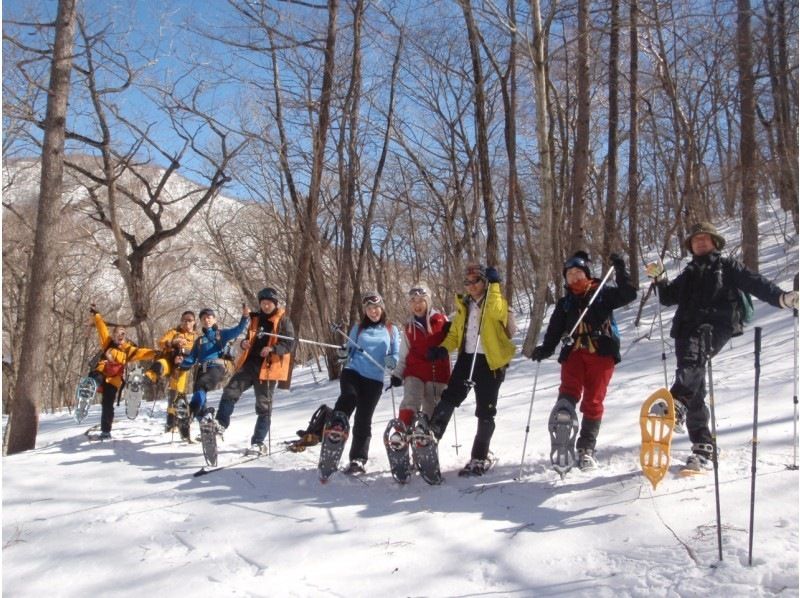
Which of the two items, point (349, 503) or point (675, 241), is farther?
point (675, 241)

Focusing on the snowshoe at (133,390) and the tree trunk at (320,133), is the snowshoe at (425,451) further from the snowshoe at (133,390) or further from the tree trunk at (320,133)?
the tree trunk at (320,133)

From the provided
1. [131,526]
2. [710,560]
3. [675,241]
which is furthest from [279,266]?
[710,560]

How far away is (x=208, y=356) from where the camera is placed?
7457mm

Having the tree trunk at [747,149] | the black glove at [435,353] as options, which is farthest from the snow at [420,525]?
the tree trunk at [747,149]

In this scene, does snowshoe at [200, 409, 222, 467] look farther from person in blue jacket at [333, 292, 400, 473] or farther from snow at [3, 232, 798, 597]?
person in blue jacket at [333, 292, 400, 473]

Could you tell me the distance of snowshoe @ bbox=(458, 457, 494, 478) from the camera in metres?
5.10

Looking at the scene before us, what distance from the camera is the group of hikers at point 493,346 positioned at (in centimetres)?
461

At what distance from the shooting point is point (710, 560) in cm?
320

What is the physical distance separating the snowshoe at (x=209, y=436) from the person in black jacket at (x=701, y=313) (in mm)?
4049

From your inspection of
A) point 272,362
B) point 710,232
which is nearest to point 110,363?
point 272,362

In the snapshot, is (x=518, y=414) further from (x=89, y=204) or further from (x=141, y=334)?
(x=89, y=204)

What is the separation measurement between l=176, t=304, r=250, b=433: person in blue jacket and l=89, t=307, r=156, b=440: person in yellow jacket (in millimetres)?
1059

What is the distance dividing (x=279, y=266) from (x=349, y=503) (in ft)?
79.8

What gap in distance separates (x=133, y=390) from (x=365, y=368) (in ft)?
15.6
